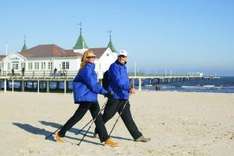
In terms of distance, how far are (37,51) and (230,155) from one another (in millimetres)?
44655

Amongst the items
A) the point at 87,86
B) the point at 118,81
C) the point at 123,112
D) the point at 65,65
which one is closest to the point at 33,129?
the point at 123,112

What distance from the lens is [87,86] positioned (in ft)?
24.8

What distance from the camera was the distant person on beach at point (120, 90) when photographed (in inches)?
311

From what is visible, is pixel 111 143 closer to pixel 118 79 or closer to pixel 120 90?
pixel 120 90

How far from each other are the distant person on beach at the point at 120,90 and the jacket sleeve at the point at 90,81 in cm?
40

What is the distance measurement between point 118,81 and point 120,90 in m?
0.18

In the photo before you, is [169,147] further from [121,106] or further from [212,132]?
[212,132]

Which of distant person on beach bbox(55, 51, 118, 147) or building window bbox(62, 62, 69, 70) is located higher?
building window bbox(62, 62, 69, 70)

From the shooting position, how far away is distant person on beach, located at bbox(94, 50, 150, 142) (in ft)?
25.9

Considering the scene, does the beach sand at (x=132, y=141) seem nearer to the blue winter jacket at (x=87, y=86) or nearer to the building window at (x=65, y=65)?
the blue winter jacket at (x=87, y=86)

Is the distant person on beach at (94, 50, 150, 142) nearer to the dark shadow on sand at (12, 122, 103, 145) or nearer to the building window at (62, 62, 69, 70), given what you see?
the dark shadow on sand at (12, 122, 103, 145)

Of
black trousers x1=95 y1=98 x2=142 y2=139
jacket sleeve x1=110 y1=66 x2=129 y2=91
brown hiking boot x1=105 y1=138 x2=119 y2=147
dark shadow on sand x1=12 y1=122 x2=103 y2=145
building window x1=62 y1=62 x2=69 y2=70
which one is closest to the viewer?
brown hiking boot x1=105 y1=138 x2=119 y2=147

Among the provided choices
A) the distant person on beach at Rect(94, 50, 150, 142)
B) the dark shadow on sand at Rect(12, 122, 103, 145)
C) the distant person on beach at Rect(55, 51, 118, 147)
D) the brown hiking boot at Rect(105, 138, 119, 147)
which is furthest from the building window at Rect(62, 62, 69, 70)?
the brown hiking boot at Rect(105, 138, 119, 147)

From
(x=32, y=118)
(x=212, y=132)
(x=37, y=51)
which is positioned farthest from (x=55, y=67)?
(x=212, y=132)
